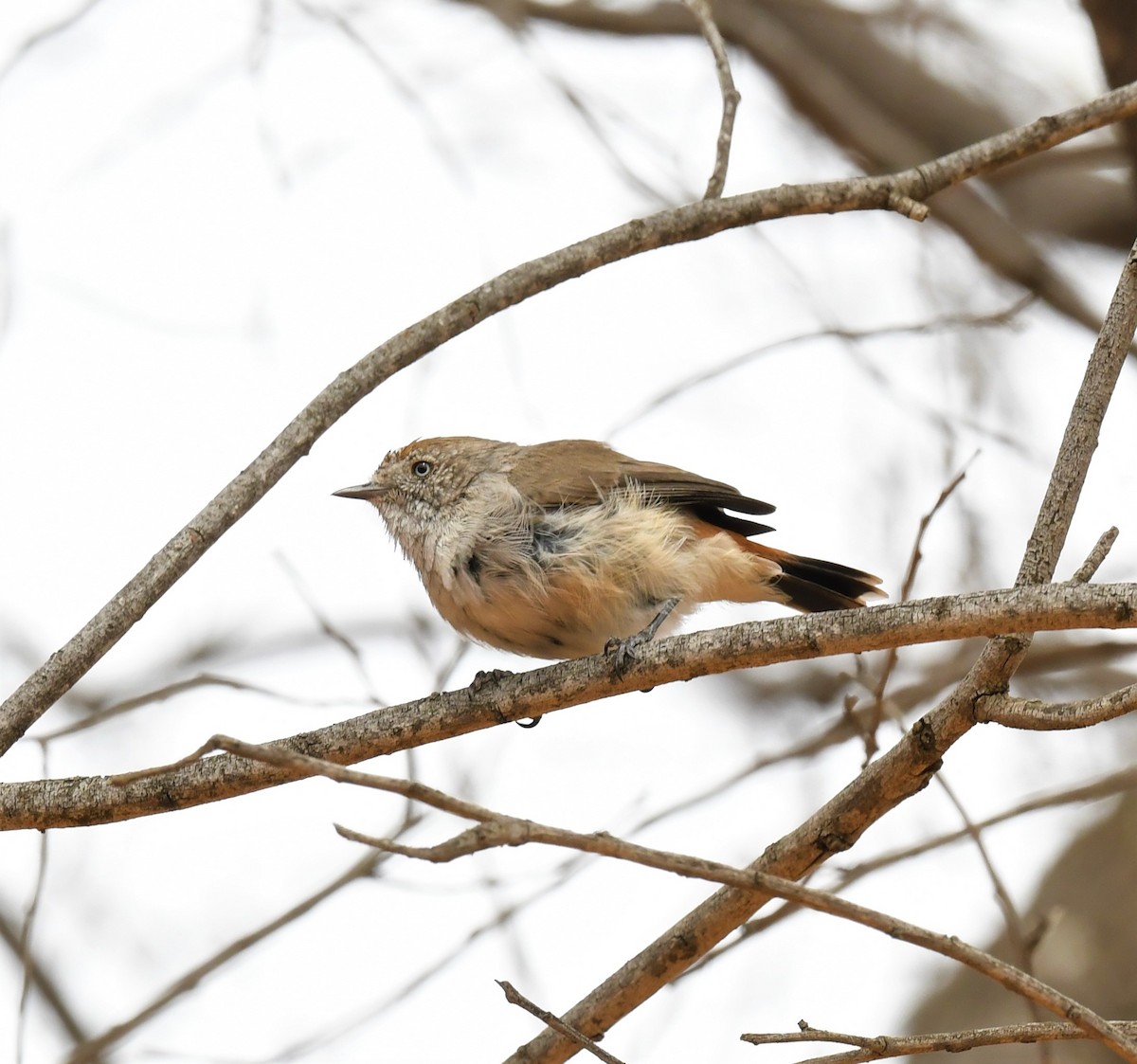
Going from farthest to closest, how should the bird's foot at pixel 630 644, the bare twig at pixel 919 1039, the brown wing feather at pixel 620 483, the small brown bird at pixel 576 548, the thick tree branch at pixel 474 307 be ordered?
the brown wing feather at pixel 620 483 → the small brown bird at pixel 576 548 → the bird's foot at pixel 630 644 → the thick tree branch at pixel 474 307 → the bare twig at pixel 919 1039

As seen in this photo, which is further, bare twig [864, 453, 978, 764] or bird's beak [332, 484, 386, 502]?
bird's beak [332, 484, 386, 502]

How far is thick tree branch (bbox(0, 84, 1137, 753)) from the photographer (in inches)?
116

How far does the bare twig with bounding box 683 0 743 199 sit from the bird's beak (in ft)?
6.71

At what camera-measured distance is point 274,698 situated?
4.18 meters

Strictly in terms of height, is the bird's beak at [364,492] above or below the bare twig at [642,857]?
above

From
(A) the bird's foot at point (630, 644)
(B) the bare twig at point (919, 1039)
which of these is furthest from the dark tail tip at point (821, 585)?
(B) the bare twig at point (919, 1039)

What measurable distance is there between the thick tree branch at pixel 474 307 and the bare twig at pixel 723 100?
5.6 inches

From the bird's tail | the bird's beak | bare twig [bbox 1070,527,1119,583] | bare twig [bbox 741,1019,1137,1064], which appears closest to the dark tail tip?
the bird's tail

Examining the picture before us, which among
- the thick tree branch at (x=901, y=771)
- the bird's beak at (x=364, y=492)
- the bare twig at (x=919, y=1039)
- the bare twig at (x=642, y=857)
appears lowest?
the bare twig at (x=919, y=1039)

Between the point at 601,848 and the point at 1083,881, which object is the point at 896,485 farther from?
the point at 601,848

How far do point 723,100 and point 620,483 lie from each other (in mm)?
1349

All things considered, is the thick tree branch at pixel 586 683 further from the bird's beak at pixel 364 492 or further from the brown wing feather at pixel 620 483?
the bird's beak at pixel 364 492

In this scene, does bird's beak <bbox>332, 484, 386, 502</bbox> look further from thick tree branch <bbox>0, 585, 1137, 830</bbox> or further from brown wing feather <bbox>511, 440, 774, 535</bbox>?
thick tree branch <bbox>0, 585, 1137, 830</bbox>

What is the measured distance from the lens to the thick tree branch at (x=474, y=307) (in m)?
2.94
